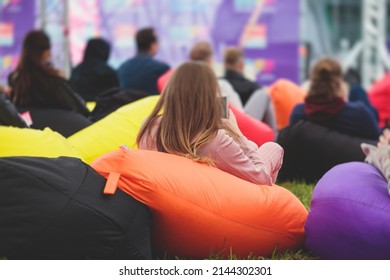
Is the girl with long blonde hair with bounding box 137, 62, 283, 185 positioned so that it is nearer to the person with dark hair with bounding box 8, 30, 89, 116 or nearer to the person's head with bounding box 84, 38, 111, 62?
the person with dark hair with bounding box 8, 30, 89, 116

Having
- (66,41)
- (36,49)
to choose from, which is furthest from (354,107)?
(66,41)

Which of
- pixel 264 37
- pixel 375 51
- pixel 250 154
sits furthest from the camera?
pixel 375 51

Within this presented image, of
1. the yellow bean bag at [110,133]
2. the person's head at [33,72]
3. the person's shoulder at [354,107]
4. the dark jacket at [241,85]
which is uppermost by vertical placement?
the person's head at [33,72]

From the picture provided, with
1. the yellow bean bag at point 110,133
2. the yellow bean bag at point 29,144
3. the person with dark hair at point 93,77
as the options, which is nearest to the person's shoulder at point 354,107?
the yellow bean bag at point 110,133

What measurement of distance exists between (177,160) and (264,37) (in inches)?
301

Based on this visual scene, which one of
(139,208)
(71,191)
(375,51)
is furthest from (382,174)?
(375,51)

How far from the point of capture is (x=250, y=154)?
3.77 meters

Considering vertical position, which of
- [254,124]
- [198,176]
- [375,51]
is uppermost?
[198,176]

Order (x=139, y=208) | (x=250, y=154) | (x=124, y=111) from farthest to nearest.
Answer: (x=124, y=111), (x=250, y=154), (x=139, y=208)

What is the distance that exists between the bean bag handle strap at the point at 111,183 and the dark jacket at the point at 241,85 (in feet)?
14.2

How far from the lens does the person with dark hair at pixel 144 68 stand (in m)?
7.79

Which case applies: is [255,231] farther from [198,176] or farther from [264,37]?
[264,37]

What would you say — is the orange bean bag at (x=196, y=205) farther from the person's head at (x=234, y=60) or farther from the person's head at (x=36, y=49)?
the person's head at (x=234, y=60)
